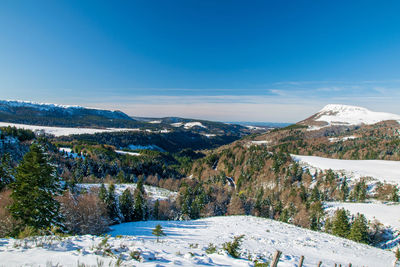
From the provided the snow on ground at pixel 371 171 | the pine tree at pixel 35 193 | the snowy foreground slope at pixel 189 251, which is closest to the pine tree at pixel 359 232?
the snowy foreground slope at pixel 189 251

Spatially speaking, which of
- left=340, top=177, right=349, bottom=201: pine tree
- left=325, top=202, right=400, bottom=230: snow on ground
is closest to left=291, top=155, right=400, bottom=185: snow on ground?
left=340, top=177, right=349, bottom=201: pine tree

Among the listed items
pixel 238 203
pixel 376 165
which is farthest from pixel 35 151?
pixel 376 165

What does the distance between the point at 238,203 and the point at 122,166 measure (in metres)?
102

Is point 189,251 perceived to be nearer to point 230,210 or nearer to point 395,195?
point 230,210

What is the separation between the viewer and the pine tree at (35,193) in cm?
1803

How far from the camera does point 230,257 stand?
10.4 metres

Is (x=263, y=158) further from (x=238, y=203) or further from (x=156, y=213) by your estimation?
(x=156, y=213)

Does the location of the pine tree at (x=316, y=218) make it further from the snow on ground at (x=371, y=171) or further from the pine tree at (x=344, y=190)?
the snow on ground at (x=371, y=171)

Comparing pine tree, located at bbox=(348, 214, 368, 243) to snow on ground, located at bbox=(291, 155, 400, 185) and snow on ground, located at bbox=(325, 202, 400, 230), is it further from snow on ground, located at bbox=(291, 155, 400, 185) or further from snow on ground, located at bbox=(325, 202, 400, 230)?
snow on ground, located at bbox=(291, 155, 400, 185)

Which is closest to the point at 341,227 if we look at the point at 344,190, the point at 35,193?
the point at 344,190

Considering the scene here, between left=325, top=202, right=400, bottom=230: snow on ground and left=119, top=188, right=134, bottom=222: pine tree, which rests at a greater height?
left=325, top=202, right=400, bottom=230: snow on ground

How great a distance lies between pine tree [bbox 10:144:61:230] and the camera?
18031mm

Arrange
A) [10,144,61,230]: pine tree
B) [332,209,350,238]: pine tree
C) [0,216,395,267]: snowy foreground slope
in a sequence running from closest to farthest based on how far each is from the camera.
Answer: [0,216,395,267]: snowy foreground slope → [10,144,61,230]: pine tree → [332,209,350,238]: pine tree

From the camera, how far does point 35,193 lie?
18359mm
